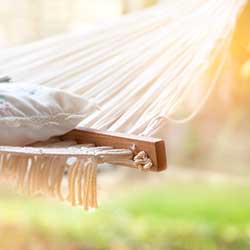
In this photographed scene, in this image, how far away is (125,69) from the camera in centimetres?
136

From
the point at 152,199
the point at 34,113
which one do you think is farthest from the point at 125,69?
the point at 152,199

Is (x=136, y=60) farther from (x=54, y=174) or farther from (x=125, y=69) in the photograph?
(x=54, y=174)

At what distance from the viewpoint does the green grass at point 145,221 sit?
6.89 feet

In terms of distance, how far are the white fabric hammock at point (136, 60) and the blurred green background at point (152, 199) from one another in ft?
1.55

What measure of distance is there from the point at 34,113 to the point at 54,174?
0.42 feet

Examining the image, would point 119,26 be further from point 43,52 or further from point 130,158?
point 130,158

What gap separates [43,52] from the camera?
143cm

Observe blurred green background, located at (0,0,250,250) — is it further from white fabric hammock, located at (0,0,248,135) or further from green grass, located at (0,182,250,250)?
white fabric hammock, located at (0,0,248,135)

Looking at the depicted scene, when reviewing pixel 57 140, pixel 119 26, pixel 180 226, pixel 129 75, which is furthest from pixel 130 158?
pixel 180 226

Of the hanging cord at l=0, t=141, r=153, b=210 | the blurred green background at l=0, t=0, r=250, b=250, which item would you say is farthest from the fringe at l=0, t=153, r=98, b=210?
the blurred green background at l=0, t=0, r=250, b=250

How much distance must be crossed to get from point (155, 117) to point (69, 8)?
128 centimetres

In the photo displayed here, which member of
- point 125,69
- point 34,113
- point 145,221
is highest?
point 125,69

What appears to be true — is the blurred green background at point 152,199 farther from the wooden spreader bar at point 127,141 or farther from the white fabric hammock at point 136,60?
the wooden spreader bar at point 127,141

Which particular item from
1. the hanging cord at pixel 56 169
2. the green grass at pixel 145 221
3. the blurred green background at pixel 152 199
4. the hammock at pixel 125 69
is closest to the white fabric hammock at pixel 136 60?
the hammock at pixel 125 69
